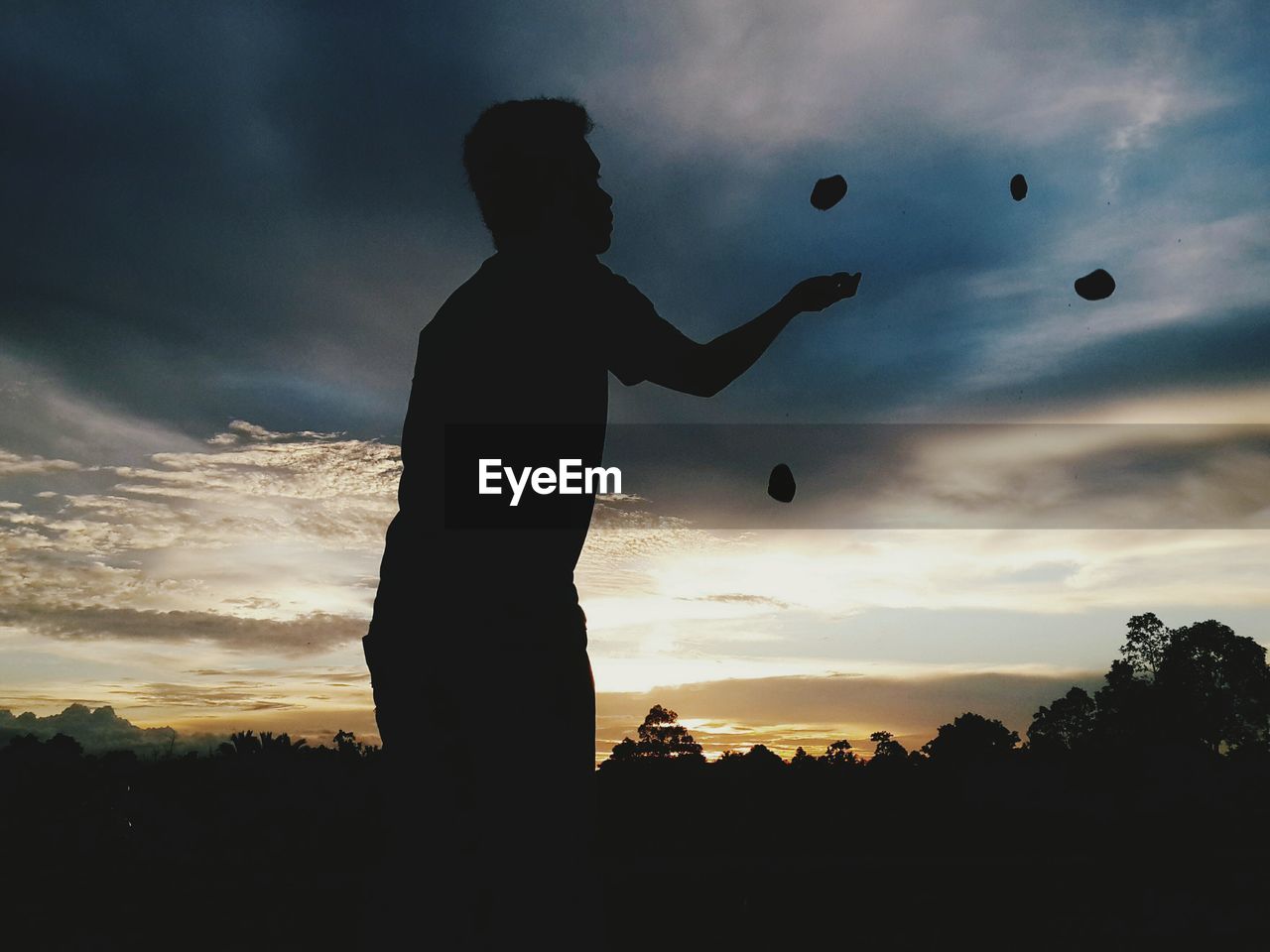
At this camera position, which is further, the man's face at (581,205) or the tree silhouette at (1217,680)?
the tree silhouette at (1217,680)

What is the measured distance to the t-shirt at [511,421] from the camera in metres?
2.75

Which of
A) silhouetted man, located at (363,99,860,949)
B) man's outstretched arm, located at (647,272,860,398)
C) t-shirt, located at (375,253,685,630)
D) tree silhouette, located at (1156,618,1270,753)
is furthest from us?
tree silhouette, located at (1156,618,1270,753)

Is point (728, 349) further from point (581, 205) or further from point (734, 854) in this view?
point (734, 854)

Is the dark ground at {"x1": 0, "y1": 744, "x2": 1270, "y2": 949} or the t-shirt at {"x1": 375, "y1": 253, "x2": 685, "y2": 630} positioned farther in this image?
the dark ground at {"x1": 0, "y1": 744, "x2": 1270, "y2": 949}

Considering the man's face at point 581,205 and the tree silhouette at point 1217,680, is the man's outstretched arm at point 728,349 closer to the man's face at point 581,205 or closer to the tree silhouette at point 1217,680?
the man's face at point 581,205

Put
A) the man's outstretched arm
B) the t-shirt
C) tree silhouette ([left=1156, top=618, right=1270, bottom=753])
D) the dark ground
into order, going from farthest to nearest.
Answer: tree silhouette ([left=1156, top=618, right=1270, bottom=753]) → the dark ground → the man's outstretched arm → the t-shirt

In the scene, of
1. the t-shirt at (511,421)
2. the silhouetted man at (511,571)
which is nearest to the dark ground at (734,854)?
the silhouetted man at (511,571)

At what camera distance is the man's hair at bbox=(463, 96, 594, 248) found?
10.3 feet

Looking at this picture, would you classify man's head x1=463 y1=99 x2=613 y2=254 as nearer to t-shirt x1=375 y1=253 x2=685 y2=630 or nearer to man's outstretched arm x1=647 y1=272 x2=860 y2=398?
t-shirt x1=375 y1=253 x2=685 y2=630

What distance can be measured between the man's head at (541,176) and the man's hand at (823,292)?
2.26ft

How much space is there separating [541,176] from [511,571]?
1.36m

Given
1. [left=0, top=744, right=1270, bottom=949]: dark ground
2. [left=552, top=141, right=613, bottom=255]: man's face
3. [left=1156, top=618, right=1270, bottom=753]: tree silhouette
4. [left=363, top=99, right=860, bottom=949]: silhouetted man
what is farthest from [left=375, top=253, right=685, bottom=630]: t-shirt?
[left=1156, top=618, right=1270, bottom=753]: tree silhouette

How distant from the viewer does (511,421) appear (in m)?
2.85

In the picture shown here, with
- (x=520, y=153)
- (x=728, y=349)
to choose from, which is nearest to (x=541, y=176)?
(x=520, y=153)
